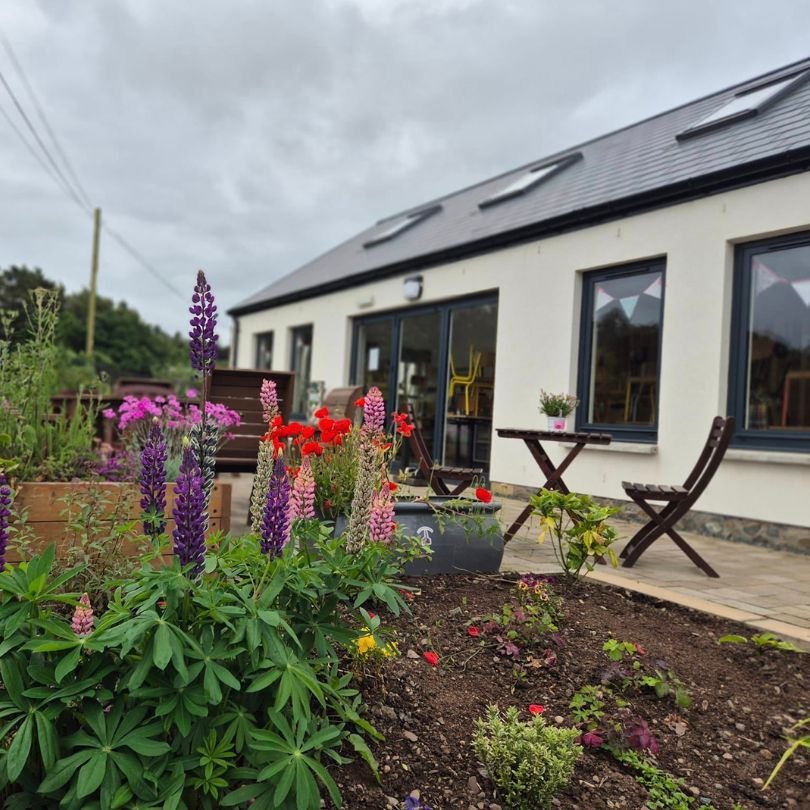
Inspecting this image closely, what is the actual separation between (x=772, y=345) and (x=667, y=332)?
849 mm

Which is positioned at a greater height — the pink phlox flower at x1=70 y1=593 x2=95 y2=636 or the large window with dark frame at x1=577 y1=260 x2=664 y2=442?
the large window with dark frame at x1=577 y1=260 x2=664 y2=442

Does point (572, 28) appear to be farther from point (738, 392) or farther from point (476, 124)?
point (738, 392)

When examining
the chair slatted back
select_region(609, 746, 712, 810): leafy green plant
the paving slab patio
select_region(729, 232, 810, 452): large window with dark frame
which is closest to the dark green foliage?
select_region(609, 746, 712, 810): leafy green plant

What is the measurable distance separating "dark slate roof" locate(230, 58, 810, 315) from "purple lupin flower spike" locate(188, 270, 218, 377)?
5149 millimetres

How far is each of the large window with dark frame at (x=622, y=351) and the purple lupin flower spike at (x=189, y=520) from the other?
550cm

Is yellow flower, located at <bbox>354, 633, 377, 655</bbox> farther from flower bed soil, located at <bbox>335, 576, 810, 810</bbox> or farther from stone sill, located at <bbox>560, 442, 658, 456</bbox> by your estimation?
stone sill, located at <bbox>560, 442, 658, 456</bbox>

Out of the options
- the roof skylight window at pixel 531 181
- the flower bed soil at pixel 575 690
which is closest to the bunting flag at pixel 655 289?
the roof skylight window at pixel 531 181

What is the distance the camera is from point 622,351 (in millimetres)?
6797

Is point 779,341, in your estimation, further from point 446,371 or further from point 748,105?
point 446,371

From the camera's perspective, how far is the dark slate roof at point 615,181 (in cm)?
580

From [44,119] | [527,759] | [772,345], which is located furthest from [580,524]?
[44,119]

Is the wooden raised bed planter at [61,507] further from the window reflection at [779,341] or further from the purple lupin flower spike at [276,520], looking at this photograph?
the window reflection at [779,341]

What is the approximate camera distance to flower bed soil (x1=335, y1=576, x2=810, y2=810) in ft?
5.73

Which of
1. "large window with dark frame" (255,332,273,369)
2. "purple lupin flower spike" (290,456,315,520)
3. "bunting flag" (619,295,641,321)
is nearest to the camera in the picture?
"purple lupin flower spike" (290,456,315,520)
